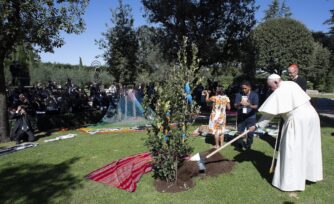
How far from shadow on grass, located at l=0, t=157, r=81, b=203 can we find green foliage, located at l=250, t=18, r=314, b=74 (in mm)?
28060

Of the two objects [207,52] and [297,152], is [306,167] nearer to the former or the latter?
[297,152]

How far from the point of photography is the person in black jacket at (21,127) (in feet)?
36.2

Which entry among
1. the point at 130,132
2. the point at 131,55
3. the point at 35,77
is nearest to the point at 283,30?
the point at 131,55

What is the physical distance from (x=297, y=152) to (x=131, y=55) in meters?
18.4

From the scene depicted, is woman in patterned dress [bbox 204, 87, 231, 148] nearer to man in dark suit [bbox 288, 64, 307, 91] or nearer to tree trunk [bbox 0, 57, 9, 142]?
man in dark suit [bbox 288, 64, 307, 91]

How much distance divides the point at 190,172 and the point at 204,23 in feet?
44.0

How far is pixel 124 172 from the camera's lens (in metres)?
6.60

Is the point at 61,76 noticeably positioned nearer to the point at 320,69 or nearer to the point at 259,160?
the point at 320,69

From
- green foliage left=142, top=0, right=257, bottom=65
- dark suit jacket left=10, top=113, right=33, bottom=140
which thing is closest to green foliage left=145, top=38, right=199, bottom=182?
dark suit jacket left=10, top=113, right=33, bottom=140

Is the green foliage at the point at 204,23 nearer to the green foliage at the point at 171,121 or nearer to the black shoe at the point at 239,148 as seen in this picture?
the black shoe at the point at 239,148

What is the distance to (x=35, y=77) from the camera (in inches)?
1575

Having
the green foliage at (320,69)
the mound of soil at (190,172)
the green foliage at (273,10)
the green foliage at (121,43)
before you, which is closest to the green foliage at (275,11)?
the green foliage at (273,10)

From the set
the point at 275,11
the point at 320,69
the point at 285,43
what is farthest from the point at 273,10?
the point at 285,43

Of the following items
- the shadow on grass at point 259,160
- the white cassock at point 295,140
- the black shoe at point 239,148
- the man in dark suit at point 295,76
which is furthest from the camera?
the black shoe at point 239,148
